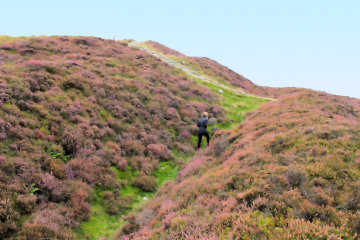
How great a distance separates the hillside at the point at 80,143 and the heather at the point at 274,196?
2032mm

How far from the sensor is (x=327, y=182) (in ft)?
21.6

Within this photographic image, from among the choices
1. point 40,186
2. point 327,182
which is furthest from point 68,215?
point 327,182

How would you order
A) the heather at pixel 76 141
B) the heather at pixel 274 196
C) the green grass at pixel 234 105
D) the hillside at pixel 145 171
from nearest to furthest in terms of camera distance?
the heather at pixel 274 196 < the hillside at pixel 145 171 < the heather at pixel 76 141 < the green grass at pixel 234 105

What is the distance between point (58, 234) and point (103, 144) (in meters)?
6.02

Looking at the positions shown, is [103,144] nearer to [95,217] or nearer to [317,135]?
[95,217]

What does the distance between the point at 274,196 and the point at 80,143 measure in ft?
31.1

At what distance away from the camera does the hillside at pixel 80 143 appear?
7.60m

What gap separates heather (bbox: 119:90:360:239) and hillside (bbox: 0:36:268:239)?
2032 mm

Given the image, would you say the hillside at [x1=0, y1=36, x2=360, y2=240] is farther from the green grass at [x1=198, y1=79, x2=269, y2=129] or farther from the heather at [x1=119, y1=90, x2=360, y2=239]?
the green grass at [x1=198, y1=79, x2=269, y2=129]

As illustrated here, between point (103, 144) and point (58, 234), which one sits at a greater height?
point (103, 144)

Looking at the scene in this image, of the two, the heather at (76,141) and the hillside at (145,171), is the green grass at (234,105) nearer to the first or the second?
the heather at (76,141)

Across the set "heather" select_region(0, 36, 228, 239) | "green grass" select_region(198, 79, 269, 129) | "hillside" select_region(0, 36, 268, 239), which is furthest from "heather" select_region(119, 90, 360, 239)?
"green grass" select_region(198, 79, 269, 129)

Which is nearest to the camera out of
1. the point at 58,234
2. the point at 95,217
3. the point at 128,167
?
the point at 58,234

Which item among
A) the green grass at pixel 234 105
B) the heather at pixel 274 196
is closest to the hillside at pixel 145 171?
the heather at pixel 274 196
